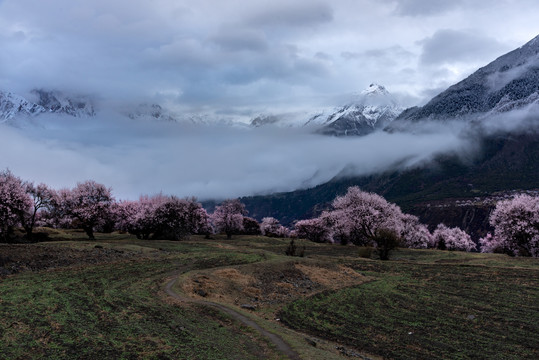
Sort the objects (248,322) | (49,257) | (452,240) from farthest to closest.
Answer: (452,240), (49,257), (248,322)

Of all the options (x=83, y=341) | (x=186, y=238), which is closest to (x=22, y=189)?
(x=186, y=238)

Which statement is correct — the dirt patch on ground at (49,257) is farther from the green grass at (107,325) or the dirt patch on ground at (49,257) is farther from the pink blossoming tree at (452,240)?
the pink blossoming tree at (452,240)

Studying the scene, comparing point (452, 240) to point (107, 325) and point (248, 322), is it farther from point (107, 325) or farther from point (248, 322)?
point (107, 325)

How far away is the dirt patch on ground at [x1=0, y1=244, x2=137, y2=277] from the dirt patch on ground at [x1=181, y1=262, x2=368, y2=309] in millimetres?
13688

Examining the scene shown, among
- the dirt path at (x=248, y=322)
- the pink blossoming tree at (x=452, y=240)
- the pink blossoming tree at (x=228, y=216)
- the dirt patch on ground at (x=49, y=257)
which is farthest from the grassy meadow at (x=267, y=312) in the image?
the pink blossoming tree at (x=452, y=240)

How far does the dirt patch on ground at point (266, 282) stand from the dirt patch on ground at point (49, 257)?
1369 cm

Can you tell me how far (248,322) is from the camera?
56.7ft

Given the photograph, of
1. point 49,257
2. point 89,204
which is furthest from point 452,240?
point 49,257

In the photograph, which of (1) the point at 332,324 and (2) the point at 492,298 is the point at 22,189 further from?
(2) the point at 492,298

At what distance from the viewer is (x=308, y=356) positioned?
12.9 metres

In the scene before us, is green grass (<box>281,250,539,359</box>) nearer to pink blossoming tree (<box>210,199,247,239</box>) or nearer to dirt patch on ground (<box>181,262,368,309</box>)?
dirt patch on ground (<box>181,262,368,309</box>)

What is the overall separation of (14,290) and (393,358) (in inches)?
782

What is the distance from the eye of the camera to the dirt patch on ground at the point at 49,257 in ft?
98.0

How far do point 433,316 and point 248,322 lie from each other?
1079 centimetres
